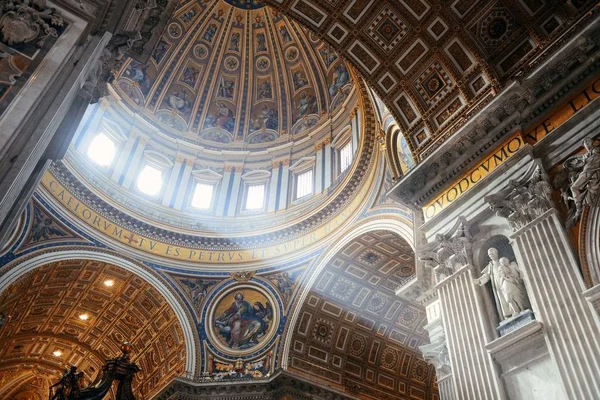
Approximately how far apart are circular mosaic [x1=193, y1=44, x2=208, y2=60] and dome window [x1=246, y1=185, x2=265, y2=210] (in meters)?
6.40

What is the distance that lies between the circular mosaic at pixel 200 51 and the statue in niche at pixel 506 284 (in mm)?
18139

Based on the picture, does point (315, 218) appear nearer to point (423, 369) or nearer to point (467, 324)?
point (423, 369)

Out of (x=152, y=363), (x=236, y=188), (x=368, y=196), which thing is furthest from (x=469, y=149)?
(x=152, y=363)

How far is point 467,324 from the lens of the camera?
853cm

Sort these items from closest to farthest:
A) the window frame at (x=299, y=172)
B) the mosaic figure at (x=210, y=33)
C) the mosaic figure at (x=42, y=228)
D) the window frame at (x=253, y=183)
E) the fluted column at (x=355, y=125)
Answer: the mosaic figure at (x=42, y=228) → the fluted column at (x=355, y=125) → the window frame at (x=299, y=172) → the window frame at (x=253, y=183) → the mosaic figure at (x=210, y=33)

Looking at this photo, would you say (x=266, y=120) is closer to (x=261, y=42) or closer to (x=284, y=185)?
(x=261, y=42)

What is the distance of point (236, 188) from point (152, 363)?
7338 mm

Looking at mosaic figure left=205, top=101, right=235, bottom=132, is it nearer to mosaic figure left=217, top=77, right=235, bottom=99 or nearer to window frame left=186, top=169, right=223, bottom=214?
mosaic figure left=217, top=77, right=235, bottom=99

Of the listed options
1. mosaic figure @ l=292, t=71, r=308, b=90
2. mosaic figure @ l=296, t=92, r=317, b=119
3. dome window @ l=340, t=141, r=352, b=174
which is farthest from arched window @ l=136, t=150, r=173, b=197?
dome window @ l=340, t=141, r=352, b=174

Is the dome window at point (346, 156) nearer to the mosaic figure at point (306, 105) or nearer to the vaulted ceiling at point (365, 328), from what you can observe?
the mosaic figure at point (306, 105)

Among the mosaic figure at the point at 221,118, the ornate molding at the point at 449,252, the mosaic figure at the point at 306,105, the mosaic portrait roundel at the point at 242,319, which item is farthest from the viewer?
the mosaic figure at the point at 221,118

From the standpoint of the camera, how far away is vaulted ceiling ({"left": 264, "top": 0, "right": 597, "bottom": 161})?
34.5 feet

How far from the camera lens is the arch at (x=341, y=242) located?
1498cm

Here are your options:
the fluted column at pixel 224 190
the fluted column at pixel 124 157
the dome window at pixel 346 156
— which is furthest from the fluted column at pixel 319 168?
the fluted column at pixel 124 157
